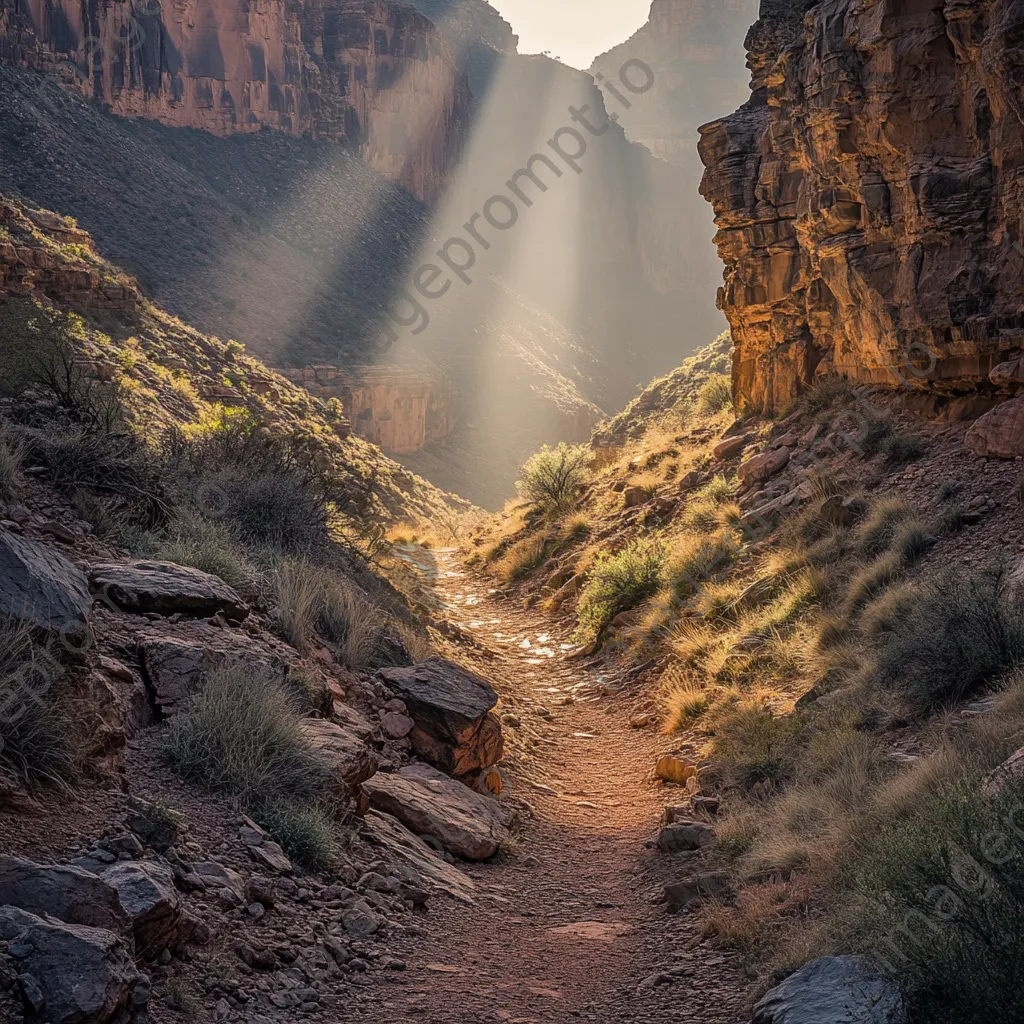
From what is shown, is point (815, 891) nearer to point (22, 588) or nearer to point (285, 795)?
point (285, 795)

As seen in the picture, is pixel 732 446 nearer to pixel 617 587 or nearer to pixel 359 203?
pixel 617 587

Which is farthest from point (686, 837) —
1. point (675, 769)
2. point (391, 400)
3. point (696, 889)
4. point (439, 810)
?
point (391, 400)

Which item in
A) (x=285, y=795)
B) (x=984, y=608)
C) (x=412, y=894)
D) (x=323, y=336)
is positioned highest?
(x=323, y=336)

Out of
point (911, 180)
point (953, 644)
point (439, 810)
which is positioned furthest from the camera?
point (911, 180)

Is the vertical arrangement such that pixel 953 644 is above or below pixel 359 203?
below

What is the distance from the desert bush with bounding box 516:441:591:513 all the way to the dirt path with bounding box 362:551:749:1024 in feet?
38.5

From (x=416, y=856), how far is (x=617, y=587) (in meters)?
8.59

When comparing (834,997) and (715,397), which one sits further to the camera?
(715,397)

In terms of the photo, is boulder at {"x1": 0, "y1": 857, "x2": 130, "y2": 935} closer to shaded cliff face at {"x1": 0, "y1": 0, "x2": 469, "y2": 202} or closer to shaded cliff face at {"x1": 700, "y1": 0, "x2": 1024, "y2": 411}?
shaded cliff face at {"x1": 700, "y1": 0, "x2": 1024, "y2": 411}

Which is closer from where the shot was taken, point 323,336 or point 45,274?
point 45,274

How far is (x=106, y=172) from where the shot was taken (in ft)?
151

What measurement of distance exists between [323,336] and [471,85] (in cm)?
7870

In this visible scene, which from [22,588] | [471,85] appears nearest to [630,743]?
[22,588]

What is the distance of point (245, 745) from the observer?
5.17 m
